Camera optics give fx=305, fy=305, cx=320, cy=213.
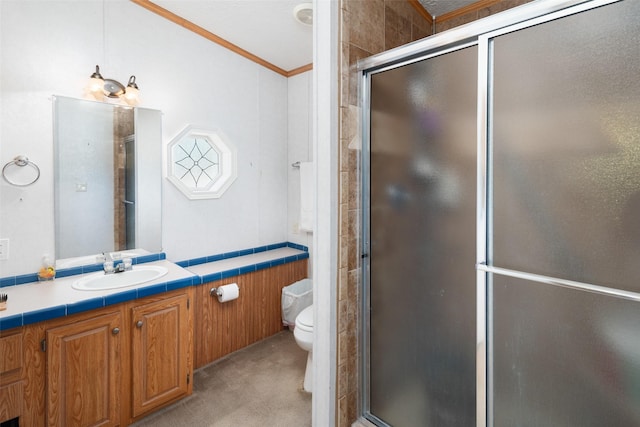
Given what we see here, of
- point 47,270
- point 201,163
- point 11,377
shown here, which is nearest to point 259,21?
point 201,163

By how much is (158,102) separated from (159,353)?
1.72 metres

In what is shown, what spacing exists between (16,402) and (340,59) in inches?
84.7

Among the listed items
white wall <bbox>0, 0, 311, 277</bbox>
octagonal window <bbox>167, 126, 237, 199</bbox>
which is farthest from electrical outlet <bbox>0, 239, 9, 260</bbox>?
octagonal window <bbox>167, 126, 237, 199</bbox>

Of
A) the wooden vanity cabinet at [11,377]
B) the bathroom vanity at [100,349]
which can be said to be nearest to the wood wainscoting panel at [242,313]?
the bathroom vanity at [100,349]

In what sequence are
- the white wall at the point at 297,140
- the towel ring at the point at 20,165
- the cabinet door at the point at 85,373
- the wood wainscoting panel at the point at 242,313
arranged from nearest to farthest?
the cabinet door at the point at 85,373 < the towel ring at the point at 20,165 < the wood wainscoting panel at the point at 242,313 < the white wall at the point at 297,140

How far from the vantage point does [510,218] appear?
1.08 meters

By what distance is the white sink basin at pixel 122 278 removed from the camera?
1.81 m

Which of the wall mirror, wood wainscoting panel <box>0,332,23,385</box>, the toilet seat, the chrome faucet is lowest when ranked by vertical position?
the toilet seat

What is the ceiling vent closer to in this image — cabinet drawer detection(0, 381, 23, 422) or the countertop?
the countertop

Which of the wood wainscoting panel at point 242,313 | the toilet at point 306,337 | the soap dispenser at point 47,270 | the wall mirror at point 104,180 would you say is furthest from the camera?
the wood wainscoting panel at point 242,313

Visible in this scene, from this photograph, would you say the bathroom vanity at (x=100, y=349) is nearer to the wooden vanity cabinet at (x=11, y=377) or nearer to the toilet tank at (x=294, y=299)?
the wooden vanity cabinet at (x=11, y=377)

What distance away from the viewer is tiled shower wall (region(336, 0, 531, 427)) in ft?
4.64

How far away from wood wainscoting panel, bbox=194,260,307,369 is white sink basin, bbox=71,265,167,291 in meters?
0.35

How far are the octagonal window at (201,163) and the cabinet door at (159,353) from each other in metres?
0.96
